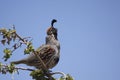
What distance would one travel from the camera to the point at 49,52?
229 inches

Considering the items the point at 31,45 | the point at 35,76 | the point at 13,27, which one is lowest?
the point at 35,76

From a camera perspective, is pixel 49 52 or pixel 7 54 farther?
pixel 49 52

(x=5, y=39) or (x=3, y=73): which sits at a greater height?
(x=5, y=39)

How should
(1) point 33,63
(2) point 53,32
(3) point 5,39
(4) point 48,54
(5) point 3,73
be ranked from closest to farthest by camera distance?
(5) point 3,73
(3) point 5,39
(1) point 33,63
(4) point 48,54
(2) point 53,32

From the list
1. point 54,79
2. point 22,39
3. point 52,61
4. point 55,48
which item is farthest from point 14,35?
point 55,48

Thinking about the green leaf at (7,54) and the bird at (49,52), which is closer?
the green leaf at (7,54)

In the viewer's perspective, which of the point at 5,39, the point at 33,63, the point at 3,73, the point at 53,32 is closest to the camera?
the point at 3,73

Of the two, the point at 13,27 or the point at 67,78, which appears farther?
the point at 13,27

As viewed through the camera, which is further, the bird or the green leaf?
the bird

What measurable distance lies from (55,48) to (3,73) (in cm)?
331

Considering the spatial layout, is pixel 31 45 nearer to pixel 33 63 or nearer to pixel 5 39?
pixel 5 39

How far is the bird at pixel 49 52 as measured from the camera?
5223 mm

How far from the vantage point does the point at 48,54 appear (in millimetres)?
5723

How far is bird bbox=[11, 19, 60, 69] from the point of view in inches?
206
